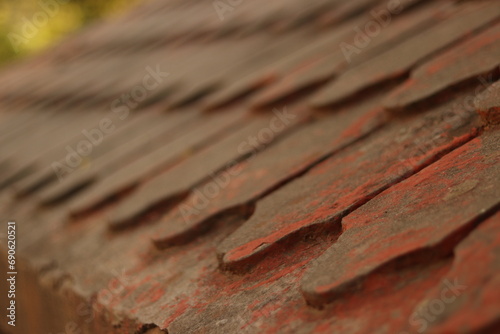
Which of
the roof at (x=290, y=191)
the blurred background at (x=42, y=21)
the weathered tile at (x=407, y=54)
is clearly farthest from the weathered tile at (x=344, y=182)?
the blurred background at (x=42, y=21)

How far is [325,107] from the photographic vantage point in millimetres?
1315

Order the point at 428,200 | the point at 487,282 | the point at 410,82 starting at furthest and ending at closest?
the point at 410,82 → the point at 428,200 → the point at 487,282

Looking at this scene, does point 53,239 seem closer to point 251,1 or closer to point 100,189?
point 100,189

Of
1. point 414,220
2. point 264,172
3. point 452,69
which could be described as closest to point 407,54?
point 452,69

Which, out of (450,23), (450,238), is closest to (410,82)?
(450,23)

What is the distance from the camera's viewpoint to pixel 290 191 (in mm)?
1019

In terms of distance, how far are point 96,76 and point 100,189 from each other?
1.66m

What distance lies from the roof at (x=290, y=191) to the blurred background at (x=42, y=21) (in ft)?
28.5

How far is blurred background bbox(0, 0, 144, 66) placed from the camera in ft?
33.3

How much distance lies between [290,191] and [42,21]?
9.92 m

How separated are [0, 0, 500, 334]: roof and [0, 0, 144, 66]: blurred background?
8688 millimetres

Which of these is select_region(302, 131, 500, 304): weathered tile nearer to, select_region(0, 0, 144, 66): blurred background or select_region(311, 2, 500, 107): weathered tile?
select_region(311, 2, 500, 107): weathered tile

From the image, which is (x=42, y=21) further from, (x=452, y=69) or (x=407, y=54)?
(x=452, y=69)

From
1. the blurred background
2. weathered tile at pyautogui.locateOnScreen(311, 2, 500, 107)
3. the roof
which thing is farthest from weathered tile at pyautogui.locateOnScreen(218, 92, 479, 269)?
the blurred background
